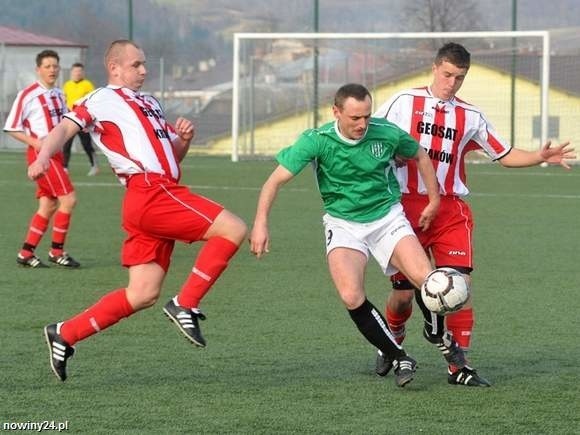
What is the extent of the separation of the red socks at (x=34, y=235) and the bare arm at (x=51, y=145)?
504 cm

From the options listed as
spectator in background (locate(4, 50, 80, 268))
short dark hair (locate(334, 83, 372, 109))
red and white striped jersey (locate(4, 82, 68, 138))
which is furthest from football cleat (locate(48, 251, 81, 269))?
short dark hair (locate(334, 83, 372, 109))

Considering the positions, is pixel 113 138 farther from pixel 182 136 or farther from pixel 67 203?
pixel 67 203

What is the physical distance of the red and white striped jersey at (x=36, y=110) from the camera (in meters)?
12.4

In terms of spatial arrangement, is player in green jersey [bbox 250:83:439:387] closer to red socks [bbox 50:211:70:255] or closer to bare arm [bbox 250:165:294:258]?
bare arm [bbox 250:165:294:258]

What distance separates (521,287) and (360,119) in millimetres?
4417

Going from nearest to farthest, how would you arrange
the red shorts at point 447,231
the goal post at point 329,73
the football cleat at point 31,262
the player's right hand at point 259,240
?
the player's right hand at point 259,240, the red shorts at point 447,231, the football cleat at point 31,262, the goal post at point 329,73

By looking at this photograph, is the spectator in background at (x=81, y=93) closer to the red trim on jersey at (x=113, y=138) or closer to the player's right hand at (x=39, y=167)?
the red trim on jersey at (x=113, y=138)

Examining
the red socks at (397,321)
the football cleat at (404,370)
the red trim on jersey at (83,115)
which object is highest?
the red trim on jersey at (83,115)

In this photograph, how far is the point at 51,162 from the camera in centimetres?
1215

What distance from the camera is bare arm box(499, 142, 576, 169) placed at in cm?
746

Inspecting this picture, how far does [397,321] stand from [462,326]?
450 mm

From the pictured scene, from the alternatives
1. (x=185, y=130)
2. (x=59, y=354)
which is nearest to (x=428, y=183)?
(x=185, y=130)

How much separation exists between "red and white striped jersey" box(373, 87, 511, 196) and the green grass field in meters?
1.02

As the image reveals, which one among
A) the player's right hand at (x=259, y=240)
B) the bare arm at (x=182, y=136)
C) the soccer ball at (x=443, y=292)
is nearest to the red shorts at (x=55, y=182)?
the bare arm at (x=182, y=136)
